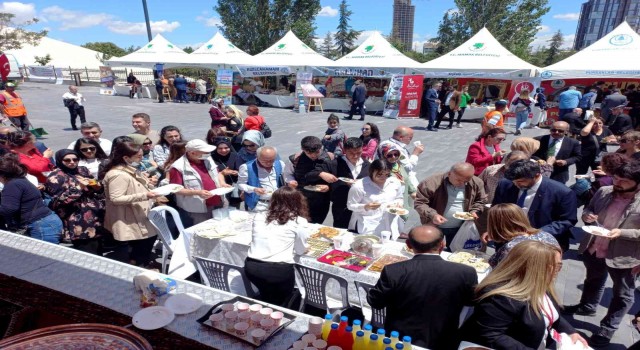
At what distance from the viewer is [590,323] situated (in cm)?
367

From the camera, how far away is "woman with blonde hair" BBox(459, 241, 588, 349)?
2.01m

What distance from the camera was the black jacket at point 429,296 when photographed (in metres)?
2.20

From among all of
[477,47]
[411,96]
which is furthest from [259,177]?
[477,47]

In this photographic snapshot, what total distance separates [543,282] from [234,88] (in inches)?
816

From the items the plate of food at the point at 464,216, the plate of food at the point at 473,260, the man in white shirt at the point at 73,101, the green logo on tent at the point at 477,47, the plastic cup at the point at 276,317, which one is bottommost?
the plate of food at the point at 473,260

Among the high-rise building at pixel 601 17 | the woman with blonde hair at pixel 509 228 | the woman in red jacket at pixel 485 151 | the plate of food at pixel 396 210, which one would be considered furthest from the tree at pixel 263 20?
the high-rise building at pixel 601 17

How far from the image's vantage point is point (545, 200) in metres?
3.53

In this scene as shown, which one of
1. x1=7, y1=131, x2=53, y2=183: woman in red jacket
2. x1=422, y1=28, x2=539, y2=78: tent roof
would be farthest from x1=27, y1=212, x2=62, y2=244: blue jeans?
x1=422, y1=28, x2=539, y2=78: tent roof

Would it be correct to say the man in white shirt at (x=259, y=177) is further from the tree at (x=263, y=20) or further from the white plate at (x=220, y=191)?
the tree at (x=263, y=20)

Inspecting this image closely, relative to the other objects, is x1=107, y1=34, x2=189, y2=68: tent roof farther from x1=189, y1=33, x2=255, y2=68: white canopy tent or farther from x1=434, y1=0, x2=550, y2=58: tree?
x1=434, y1=0, x2=550, y2=58: tree

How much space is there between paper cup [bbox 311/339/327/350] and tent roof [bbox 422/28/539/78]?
49.9 ft

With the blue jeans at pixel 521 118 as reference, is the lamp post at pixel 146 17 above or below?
above

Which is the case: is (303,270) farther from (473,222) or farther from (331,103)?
(331,103)

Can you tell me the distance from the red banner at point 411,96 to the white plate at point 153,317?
51.2ft
